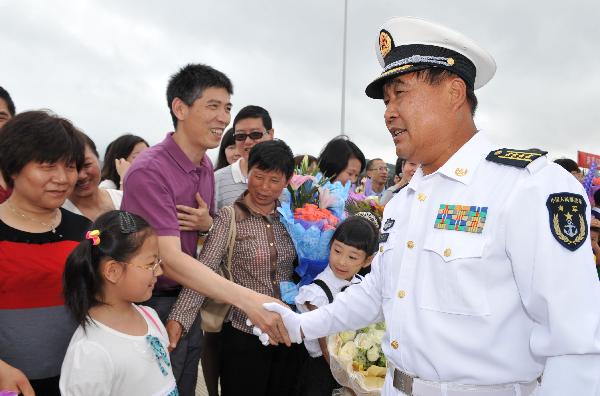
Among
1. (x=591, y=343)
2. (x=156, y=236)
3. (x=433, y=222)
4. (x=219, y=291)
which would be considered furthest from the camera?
(x=219, y=291)

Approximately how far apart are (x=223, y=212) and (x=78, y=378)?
1.44m

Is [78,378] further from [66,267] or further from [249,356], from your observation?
[249,356]

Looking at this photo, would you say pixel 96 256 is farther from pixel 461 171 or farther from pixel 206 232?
pixel 461 171

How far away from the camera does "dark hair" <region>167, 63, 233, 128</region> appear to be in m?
3.19

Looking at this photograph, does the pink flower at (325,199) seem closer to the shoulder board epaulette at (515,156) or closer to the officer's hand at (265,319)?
the officer's hand at (265,319)

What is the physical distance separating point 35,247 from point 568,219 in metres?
2.33

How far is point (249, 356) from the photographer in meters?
3.35

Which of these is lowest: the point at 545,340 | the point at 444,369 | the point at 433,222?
the point at 444,369

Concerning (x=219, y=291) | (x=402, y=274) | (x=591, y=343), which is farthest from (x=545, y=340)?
(x=219, y=291)

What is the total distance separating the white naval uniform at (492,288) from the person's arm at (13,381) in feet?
5.28

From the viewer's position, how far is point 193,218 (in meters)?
3.07

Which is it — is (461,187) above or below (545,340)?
above

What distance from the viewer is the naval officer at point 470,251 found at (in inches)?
55.7

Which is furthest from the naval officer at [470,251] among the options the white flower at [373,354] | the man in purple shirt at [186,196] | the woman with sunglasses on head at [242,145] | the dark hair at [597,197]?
the dark hair at [597,197]
